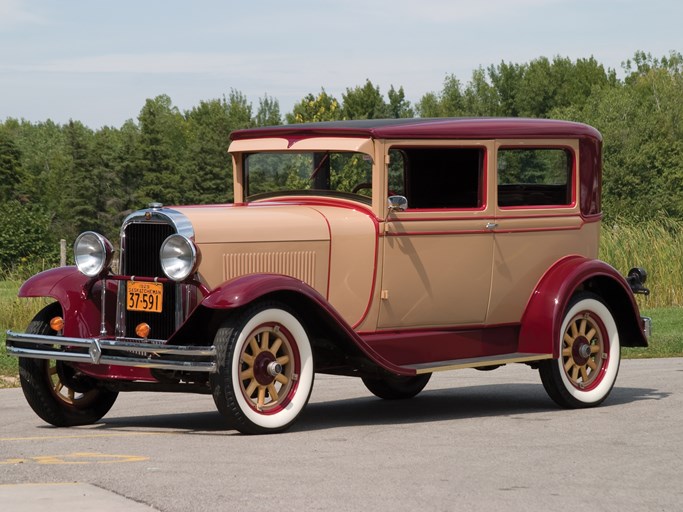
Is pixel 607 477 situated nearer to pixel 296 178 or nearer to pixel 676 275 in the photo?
pixel 296 178

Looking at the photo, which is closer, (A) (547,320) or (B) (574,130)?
(A) (547,320)

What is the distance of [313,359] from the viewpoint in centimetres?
861

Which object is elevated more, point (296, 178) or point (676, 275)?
point (296, 178)

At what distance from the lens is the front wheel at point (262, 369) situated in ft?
26.3

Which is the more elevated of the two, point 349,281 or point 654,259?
point 349,281

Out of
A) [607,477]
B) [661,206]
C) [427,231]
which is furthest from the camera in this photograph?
[661,206]

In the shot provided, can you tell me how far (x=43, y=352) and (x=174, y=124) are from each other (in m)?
122

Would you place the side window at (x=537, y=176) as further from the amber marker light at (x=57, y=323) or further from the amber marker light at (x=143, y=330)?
the amber marker light at (x=57, y=323)

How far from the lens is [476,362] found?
9422mm

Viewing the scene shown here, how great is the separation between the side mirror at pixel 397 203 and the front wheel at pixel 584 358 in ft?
5.57

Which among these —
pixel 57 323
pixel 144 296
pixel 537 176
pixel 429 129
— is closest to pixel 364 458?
pixel 144 296

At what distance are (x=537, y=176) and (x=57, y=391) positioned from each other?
163 inches

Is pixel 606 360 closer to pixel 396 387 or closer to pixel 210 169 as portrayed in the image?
pixel 396 387

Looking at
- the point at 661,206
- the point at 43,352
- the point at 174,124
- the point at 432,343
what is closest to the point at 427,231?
the point at 432,343
